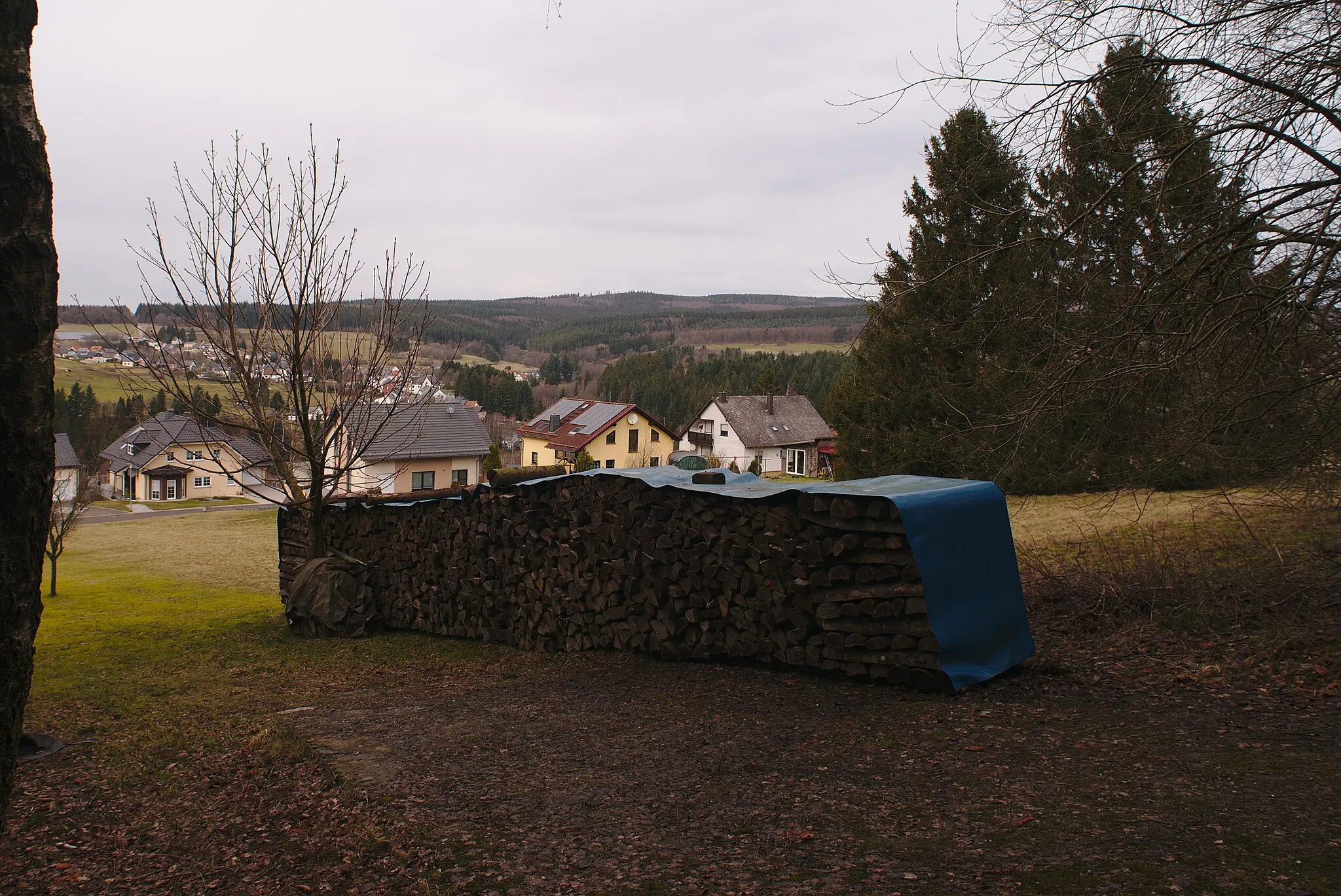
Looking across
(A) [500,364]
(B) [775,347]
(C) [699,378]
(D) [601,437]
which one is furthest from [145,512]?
(B) [775,347]

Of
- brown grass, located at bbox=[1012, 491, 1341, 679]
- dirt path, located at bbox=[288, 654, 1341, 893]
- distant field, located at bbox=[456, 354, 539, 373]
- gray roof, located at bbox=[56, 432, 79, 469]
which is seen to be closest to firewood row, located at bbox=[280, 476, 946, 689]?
dirt path, located at bbox=[288, 654, 1341, 893]

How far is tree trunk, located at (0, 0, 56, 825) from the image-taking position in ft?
7.25

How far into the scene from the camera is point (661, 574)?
738cm

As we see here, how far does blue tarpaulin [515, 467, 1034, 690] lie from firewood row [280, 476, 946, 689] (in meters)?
0.11

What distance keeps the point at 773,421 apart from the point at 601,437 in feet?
36.4

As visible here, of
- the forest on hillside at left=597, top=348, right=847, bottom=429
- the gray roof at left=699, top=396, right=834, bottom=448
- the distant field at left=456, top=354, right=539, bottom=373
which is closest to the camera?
the gray roof at left=699, top=396, right=834, bottom=448

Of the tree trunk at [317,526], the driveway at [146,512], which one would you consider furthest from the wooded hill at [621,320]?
the tree trunk at [317,526]

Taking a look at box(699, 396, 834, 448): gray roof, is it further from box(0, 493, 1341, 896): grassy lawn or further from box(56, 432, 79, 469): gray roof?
box(0, 493, 1341, 896): grassy lawn

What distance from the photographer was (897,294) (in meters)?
6.90

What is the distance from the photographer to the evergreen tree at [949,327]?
21.8ft

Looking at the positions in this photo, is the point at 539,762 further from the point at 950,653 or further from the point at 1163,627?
the point at 1163,627

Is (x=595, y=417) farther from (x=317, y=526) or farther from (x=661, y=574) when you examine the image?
(x=661, y=574)

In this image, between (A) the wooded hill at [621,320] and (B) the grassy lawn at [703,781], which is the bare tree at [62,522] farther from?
(A) the wooded hill at [621,320]

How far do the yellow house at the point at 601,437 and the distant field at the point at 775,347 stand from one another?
23.7 meters
